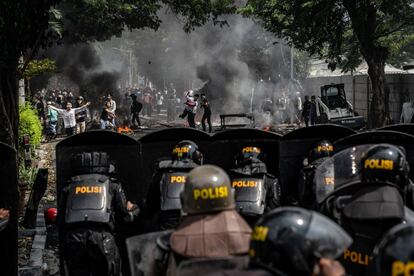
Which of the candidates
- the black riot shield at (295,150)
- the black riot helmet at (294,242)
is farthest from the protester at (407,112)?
the black riot helmet at (294,242)

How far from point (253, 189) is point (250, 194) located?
2.9 inches

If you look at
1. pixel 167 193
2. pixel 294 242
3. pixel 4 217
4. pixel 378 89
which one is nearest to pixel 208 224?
pixel 294 242

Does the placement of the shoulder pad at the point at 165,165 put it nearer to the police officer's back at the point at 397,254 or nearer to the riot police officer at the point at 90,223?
the riot police officer at the point at 90,223

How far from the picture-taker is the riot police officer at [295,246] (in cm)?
290

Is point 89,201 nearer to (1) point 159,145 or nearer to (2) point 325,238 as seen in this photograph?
(1) point 159,145

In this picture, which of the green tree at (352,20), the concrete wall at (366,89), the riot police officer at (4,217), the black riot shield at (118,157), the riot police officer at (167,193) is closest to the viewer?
the riot police officer at (4,217)

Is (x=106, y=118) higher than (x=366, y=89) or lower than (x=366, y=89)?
lower

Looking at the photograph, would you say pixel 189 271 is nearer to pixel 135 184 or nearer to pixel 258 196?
pixel 258 196

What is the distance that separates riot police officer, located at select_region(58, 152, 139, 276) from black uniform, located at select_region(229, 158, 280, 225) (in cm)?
118

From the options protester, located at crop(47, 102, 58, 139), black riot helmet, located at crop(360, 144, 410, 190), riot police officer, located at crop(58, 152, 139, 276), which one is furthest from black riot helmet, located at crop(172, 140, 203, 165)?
protester, located at crop(47, 102, 58, 139)

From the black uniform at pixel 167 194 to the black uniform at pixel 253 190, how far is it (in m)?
0.66

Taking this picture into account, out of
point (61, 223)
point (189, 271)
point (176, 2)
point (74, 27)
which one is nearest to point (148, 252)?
point (189, 271)

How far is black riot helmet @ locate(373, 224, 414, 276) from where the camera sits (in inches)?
107

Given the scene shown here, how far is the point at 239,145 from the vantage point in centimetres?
877
